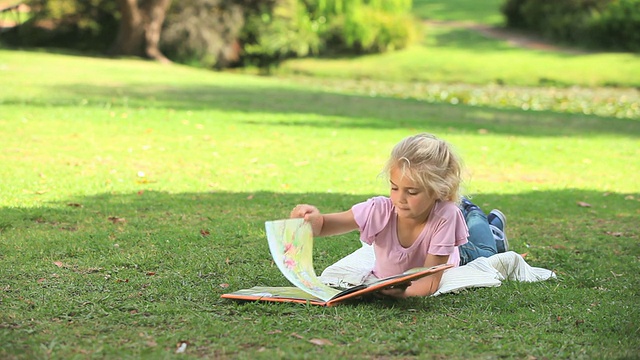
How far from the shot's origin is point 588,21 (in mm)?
27078

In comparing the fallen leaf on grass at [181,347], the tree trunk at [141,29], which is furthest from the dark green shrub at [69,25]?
the fallen leaf on grass at [181,347]

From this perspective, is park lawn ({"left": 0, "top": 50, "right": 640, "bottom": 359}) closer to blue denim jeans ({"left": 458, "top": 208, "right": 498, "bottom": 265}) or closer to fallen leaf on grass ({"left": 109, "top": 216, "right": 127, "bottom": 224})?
fallen leaf on grass ({"left": 109, "top": 216, "right": 127, "bottom": 224})

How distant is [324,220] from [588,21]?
24969 mm

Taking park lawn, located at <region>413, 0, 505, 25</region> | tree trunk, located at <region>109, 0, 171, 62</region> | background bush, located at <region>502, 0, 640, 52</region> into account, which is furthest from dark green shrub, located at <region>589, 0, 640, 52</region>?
tree trunk, located at <region>109, 0, 171, 62</region>

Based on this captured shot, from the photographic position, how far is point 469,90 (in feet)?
69.0

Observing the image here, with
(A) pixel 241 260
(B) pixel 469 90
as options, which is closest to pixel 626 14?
(B) pixel 469 90

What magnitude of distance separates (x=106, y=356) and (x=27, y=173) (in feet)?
15.8

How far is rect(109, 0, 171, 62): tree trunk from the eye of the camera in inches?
1021

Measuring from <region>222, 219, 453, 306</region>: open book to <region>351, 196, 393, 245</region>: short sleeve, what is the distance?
0.98 feet

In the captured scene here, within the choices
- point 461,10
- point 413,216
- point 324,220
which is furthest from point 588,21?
point 324,220

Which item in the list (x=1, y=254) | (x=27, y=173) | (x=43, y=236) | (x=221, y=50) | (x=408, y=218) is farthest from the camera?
(x=221, y=50)

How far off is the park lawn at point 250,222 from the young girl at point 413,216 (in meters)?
0.26

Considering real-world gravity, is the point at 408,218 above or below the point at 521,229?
above

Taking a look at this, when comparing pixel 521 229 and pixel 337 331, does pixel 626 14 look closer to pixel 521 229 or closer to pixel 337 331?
pixel 521 229
